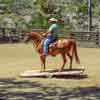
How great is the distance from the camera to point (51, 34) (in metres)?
13.9

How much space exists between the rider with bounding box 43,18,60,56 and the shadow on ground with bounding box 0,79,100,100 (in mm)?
1712

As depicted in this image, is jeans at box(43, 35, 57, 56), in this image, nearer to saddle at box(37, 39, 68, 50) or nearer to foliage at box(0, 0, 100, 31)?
saddle at box(37, 39, 68, 50)

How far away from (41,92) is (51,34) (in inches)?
116

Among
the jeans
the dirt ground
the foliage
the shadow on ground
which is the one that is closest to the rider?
the jeans

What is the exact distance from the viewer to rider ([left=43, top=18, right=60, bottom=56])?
543 inches

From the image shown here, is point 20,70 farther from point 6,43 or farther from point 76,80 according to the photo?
point 6,43

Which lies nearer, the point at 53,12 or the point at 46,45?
the point at 46,45

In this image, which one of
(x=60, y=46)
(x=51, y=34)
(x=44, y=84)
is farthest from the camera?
(x=60, y=46)

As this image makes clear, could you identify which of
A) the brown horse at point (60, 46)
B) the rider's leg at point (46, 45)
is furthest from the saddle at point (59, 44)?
the rider's leg at point (46, 45)

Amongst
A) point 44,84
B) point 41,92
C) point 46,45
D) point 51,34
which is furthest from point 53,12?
point 41,92

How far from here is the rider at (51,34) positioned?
13805 mm

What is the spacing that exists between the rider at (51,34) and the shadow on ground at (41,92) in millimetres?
1712

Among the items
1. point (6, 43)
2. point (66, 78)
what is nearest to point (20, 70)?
point (66, 78)

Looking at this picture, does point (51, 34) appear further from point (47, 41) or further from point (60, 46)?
point (60, 46)
